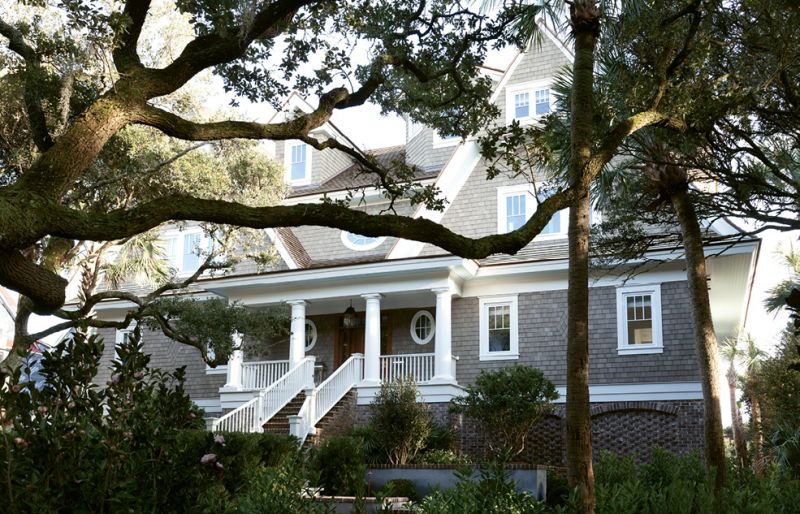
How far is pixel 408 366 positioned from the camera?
20094 millimetres

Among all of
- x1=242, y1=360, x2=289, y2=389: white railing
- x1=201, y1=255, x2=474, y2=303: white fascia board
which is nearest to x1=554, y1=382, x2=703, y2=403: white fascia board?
x1=201, y1=255, x2=474, y2=303: white fascia board

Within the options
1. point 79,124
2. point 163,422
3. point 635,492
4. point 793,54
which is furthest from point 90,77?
point 793,54

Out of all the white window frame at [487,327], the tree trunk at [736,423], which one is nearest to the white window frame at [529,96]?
the white window frame at [487,327]

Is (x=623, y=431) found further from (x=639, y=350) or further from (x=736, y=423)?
(x=736, y=423)

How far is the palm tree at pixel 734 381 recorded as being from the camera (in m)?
30.9

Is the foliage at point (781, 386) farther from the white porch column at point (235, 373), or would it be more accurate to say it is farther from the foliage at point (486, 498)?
the foliage at point (486, 498)

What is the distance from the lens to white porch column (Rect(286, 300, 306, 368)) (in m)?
20.0

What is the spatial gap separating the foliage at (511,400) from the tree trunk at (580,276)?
7.94 m

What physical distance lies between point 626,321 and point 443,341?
4.31 meters

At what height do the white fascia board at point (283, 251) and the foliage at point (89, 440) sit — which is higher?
the white fascia board at point (283, 251)

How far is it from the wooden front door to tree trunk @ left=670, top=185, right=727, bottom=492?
10.5 meters

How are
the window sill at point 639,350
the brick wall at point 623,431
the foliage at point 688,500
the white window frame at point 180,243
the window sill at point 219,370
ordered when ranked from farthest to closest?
the white window frame at point 180,243 → the window sill at point 219,370 → the window sill at point 639,350 → the brick wall at point 623,431 → the foliage at point 688,500

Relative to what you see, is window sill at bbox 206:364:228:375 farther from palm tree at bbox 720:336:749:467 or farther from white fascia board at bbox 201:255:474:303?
palm tree at bbox 720:336:749:467

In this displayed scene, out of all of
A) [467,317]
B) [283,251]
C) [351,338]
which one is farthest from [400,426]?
[283,251]
